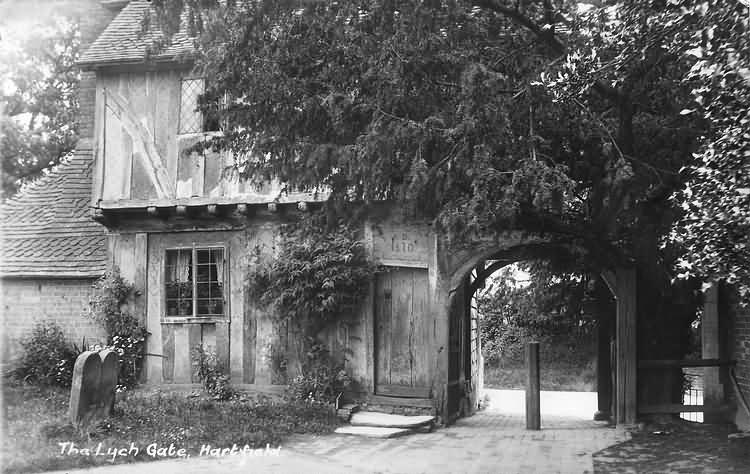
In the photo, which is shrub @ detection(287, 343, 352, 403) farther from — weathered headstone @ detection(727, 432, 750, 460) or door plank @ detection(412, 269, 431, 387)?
weathered headstone @ detection(727, 432, 750, 460)

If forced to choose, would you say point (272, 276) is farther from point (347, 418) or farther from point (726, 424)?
point (726, 424)

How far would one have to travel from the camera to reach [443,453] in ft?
30.5

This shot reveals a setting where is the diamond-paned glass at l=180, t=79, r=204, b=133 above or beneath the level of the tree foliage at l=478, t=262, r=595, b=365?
above

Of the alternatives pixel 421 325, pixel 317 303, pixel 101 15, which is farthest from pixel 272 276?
pixel 101 15

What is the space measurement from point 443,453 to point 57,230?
30.4 feet

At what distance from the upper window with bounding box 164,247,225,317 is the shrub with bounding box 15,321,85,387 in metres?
1.97

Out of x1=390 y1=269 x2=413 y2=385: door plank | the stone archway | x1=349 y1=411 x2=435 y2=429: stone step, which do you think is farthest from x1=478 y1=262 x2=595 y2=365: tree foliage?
x1=349 y1=411 x2=435 y2=429: stone step

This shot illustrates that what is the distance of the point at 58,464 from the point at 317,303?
535 centimetres

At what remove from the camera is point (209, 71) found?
7730mm

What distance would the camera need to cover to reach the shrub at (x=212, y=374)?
1245cm

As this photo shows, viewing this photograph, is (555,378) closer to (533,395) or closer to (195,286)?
(533,395)

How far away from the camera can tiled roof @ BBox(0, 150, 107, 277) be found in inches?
549

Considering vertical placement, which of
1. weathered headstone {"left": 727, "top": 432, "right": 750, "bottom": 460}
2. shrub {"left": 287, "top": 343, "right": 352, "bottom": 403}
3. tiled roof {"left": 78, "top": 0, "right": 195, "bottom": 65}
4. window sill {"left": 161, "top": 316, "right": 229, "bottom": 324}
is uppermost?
tiled roof {"left": 78, "top": 0, "right": 195, "bottom": 65}

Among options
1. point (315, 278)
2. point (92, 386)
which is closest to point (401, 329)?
point (315, 278)
